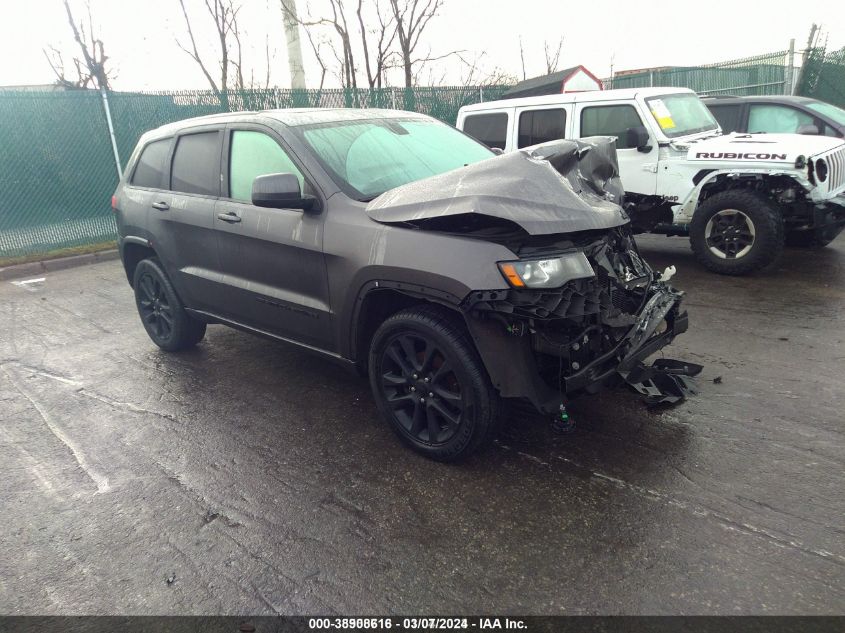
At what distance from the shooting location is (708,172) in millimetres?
6586

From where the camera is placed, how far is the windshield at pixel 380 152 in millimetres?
3635

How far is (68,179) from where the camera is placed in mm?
10117

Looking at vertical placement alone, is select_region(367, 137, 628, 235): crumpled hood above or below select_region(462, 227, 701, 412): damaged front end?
above

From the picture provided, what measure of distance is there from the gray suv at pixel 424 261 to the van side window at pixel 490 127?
3.78 meters

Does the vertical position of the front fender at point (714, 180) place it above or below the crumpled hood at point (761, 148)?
below

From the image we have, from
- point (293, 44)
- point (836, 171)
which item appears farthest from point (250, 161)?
point (293, 44)

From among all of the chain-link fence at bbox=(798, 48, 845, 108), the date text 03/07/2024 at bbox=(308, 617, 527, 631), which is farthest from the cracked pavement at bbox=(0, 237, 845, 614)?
the chain-link fence at bbox=(798, 48, 845, 108)

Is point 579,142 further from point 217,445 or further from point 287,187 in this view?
point 217,445

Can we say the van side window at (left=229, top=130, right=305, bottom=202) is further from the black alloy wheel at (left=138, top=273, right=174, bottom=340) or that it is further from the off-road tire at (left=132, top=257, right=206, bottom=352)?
the black alloy wheel at (left=138, top=273, right=174, bottom=340)

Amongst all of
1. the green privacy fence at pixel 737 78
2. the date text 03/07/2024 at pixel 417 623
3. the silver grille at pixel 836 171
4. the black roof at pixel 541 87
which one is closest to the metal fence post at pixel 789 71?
the green privacy fence at pixel 737 78

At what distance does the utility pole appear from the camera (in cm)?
1538

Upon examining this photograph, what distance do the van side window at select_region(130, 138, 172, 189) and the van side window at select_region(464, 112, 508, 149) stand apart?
4.48m

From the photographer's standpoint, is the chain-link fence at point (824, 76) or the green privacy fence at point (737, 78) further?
the green privacy fence at point (737, 78)

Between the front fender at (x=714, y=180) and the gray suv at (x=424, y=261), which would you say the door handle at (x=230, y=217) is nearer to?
the gray suv at (x=424, y=261)
